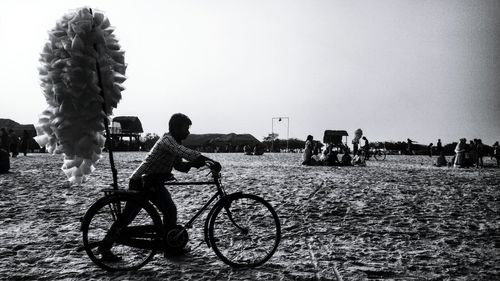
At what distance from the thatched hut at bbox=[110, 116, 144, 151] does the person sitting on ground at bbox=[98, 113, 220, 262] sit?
62.2 meters

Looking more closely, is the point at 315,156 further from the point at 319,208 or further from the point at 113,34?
the point at 113,34

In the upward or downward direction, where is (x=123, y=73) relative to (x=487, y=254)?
upward

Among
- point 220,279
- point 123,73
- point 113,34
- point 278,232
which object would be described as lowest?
point 220,279

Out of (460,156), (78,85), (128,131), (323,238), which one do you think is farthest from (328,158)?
(128,131)

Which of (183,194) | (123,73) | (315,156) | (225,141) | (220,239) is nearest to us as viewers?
(123,73)

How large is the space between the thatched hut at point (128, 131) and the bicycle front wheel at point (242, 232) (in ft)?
204

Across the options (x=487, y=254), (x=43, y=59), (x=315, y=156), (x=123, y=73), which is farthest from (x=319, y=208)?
(x=315, y=156)

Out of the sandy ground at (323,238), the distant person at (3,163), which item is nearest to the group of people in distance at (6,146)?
the distant person at (3,163)

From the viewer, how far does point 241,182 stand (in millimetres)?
13711

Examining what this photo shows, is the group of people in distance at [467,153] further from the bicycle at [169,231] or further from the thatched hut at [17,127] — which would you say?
the thatched hut at [17,127]

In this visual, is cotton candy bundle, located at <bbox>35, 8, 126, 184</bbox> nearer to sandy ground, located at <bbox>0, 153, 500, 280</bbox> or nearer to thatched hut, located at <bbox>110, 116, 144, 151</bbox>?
sandy ground, located at <bbox>0, 153, 500, 280</bbox>

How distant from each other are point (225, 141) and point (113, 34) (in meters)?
95.6

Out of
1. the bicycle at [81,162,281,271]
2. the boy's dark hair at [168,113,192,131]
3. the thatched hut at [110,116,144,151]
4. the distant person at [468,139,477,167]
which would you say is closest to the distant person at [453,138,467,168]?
the distant person at [468,139,477,167]

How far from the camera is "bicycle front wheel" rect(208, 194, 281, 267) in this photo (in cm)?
442
